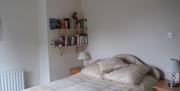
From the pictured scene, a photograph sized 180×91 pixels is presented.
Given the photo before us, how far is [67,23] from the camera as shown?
3.79m

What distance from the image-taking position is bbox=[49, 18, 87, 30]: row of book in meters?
3.58

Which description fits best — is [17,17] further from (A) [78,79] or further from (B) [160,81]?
(B) [160,81]

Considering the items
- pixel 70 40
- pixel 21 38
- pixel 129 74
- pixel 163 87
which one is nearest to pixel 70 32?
pixel 70 40

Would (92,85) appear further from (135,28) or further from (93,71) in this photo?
(135,28)

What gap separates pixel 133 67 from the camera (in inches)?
114

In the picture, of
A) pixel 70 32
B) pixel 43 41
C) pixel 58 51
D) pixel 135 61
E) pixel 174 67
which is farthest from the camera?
pixel 70 32

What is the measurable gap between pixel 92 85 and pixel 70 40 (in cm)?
146

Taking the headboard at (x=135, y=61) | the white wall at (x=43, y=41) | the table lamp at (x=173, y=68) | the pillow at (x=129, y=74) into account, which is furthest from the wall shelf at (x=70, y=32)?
the table lamp at (x=173, y=68)

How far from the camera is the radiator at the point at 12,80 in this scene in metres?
3.19

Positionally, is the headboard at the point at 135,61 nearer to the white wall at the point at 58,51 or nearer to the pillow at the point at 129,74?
the pillow at the point at 129,74

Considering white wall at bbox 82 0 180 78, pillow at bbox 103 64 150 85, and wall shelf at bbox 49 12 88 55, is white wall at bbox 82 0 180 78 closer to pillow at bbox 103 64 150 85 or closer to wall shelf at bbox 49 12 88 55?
wall shelf at bbox 49 12 88 55

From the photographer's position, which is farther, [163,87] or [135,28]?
[135,28]

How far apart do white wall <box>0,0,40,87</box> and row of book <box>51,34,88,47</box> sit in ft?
1.45

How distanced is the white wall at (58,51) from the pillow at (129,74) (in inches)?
48.3
